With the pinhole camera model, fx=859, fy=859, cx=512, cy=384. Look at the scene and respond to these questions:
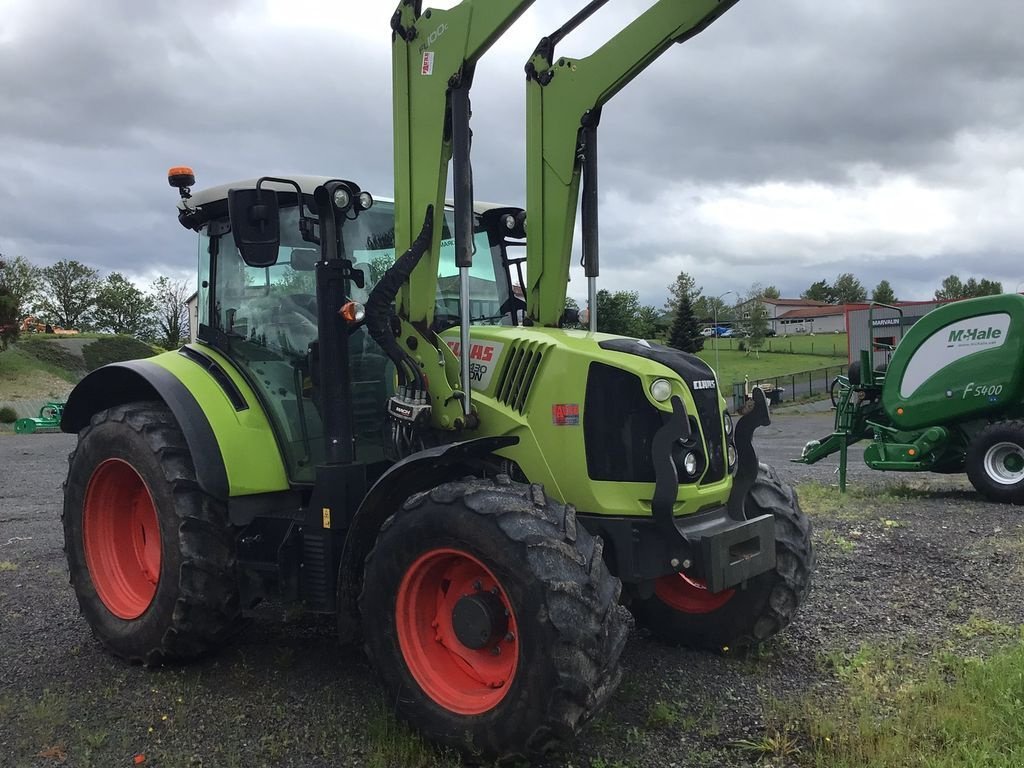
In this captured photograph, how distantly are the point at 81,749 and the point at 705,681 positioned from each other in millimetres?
2751

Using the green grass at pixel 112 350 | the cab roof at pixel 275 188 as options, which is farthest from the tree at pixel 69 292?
the cab roof at pixel 275 188

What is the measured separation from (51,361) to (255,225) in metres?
35.8

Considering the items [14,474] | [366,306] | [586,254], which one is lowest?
[14,474]

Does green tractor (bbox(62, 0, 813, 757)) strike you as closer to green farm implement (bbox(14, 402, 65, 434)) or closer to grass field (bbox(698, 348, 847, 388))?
green farm implement (bbox(14, 402, 65, 434))

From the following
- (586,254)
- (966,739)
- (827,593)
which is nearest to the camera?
(966,739)

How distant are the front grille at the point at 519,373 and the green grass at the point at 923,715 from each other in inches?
71.8

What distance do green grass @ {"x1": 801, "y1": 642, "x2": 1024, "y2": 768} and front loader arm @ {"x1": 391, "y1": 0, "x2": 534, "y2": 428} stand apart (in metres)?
2.05

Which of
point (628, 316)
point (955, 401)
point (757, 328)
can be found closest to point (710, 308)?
point (757, 328)

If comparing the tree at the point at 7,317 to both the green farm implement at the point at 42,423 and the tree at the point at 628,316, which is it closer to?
the green farm implement at the point at 42,423

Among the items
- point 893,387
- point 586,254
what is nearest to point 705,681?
point 586,254

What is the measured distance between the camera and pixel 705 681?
4.12 metres

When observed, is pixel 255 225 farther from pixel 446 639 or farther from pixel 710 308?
pixel 710 308

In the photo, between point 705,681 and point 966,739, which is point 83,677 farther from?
point 966,739

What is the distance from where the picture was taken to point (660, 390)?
3656mm
